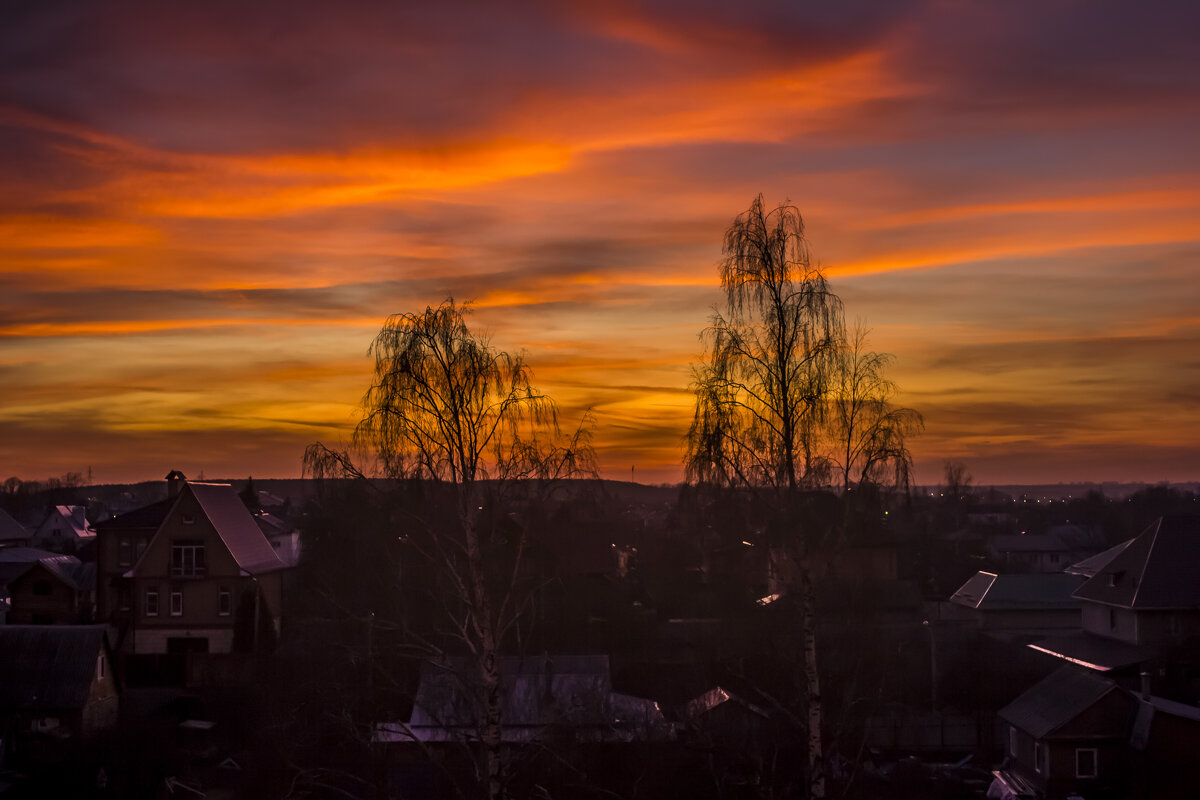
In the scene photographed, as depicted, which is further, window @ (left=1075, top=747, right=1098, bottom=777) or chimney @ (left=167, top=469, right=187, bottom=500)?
chimney @ (left=167, top=469, right=187, bottom=500)

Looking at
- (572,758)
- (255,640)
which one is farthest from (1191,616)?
(255,640)

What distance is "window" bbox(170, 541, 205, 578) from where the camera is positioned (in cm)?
4756

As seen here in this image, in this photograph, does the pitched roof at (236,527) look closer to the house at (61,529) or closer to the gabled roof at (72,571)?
the gabled roof at (72,571)

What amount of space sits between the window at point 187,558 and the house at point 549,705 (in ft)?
65.2

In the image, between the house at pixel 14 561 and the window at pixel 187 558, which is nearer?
the window at pixel 187 558

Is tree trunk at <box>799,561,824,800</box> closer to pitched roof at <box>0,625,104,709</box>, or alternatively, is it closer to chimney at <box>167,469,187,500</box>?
pitched roof at <box>0,625,104,709</box>

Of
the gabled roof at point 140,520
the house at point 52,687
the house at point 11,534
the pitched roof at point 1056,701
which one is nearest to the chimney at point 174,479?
the gabled roof at point 140,520

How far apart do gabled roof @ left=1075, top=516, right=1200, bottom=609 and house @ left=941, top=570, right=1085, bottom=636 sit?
8928mm

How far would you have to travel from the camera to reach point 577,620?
48219 millimetres

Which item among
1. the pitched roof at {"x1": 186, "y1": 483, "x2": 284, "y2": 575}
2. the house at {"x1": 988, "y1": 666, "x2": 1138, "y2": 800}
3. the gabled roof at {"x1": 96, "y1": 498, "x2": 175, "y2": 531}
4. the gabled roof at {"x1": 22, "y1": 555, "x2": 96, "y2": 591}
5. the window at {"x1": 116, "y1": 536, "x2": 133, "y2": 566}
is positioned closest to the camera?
the house at {"x1": 988, "y1": 666, "x2": 1138, "y2": 800}

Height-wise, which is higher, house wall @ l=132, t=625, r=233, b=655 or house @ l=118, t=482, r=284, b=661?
house @ l=118, t=482, r=284, b=661

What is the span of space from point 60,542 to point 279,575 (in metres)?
70.5

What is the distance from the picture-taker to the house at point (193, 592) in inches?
1852

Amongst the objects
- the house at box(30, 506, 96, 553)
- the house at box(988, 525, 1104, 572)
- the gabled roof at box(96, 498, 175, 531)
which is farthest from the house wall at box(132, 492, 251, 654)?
the house at box(988, 525, 1104, 572)
